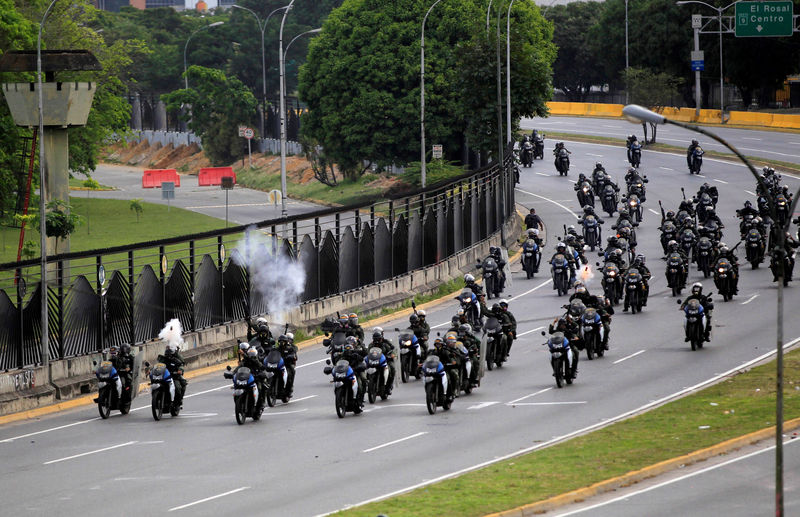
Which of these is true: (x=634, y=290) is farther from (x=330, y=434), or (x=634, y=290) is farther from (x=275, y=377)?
(x=330, y=434)

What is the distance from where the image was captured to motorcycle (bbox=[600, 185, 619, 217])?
55.7 m

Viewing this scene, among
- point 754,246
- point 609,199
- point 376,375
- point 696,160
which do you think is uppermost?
point 696,160

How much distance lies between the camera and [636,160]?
70.9 m

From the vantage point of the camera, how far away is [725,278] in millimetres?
36781

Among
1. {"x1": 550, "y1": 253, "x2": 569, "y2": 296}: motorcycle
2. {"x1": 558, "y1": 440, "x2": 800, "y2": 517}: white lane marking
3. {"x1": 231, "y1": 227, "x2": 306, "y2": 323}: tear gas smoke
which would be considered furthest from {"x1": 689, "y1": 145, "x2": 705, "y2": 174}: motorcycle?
{"x1": 558, "y1": 440, "x2": 800, "y2": 517}: white lane marking

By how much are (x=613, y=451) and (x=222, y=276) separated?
50.9 ft

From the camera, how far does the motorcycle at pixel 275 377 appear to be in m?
25.8

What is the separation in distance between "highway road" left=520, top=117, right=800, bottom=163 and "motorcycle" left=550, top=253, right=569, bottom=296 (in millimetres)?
34059

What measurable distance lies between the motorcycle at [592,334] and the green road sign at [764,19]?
51.4 m

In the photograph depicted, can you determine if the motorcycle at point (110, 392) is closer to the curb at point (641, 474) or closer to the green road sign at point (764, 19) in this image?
the curb at point (641, 474)

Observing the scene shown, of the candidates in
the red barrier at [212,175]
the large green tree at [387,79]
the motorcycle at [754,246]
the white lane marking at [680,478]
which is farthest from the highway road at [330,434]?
the red barrier at [212,175]

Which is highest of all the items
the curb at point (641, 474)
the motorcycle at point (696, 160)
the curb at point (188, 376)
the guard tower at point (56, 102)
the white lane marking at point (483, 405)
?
the guard tower at point (56, 102)

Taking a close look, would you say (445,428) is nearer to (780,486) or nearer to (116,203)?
(780,486)

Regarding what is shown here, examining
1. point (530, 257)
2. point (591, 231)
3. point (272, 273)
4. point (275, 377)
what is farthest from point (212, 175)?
point (275, 377)
